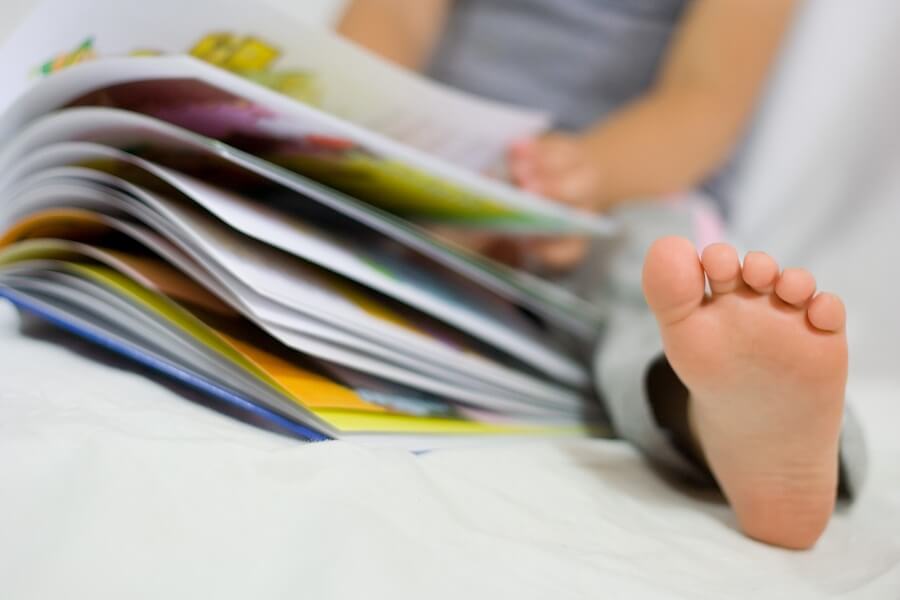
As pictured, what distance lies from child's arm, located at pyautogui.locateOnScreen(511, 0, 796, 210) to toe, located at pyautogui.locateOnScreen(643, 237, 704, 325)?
0.47 metres

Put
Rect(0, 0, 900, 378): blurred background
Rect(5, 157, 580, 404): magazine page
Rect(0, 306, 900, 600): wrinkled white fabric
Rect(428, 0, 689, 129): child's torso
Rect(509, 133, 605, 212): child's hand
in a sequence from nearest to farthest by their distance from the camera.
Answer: Rect(0, 306, 900, 600): wrinkled white fabric
Rect(5, 157, 580, 404): magazine page
Rect(509, 133, 605, 212): child's hand
Rect(0, 0, 900, 378): blurred background
Rect(428, 0, 689, 129): child's torso

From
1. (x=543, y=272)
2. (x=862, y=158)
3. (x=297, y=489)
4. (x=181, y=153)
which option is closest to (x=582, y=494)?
(x=297, y=489)

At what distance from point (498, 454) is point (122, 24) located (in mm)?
295

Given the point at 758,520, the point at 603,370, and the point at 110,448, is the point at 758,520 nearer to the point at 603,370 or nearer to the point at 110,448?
the point at 603,370

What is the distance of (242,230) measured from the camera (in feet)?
1.33

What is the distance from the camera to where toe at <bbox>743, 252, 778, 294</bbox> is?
0.37 meters

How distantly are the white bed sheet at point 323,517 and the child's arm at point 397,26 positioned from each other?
0.66m

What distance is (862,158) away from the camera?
2.99ft

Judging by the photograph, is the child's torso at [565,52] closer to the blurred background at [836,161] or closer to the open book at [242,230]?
the blurred background at [836,161]

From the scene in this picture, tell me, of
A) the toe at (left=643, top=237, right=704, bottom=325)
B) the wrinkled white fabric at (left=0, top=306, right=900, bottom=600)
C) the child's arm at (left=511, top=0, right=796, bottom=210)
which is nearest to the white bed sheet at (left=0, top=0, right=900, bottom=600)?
the wrinkled white fabric at (left=0, top=306, right=900, bottom=600)

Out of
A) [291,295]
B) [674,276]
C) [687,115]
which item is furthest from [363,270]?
[687,115]

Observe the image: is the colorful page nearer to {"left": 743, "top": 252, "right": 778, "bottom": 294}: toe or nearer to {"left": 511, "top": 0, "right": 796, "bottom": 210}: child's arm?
{"left": 743, "top": 252, "right": 778, "bottom": 294}: toe

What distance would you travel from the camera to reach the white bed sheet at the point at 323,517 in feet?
0.92

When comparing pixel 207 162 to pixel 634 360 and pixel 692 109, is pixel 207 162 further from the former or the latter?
pixel 692 109
